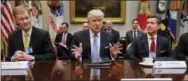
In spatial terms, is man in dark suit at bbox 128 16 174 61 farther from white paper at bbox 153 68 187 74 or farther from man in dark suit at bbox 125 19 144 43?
man in dark suit at bbox 125 19 144 43

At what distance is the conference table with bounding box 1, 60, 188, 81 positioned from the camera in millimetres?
2732

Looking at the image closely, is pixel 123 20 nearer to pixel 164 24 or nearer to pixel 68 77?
pixel 164 24

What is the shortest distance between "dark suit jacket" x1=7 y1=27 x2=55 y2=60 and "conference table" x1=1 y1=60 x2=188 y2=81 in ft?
0.80

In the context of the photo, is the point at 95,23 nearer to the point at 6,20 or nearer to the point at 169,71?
the point at 169,71

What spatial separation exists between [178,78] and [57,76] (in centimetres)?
103

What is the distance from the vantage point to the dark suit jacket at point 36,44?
12.1 ft

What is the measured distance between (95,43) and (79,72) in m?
0.95

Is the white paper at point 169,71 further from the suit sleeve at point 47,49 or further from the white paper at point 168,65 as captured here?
the suit sleeve at point 47,49

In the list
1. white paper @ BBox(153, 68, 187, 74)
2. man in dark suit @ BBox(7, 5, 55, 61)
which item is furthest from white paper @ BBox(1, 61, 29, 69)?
white paper @ BBox(153, 68, 187, 74)

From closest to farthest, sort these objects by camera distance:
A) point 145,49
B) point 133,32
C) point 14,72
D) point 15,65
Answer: point 14,72 < point 15,65 < point 145,49 < point 133,32

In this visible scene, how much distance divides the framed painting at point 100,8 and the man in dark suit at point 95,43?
5401 mm

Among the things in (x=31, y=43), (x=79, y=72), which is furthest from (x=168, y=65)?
(x=31, y=43)

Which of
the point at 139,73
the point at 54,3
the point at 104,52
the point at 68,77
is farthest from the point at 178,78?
the point at 54,3

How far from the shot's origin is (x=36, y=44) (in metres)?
3.70
